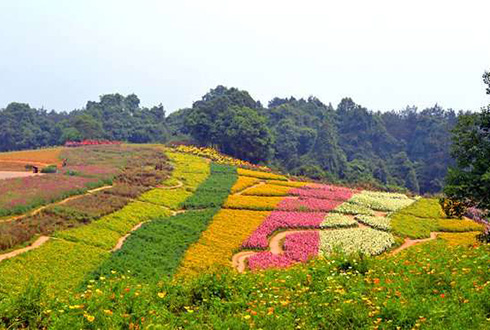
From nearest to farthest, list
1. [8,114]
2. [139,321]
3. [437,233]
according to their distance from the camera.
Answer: [139,321] < [437,233] < [8,114]

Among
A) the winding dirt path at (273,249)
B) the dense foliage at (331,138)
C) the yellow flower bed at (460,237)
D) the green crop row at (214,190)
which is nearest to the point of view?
the winding dirt path at (273,249)

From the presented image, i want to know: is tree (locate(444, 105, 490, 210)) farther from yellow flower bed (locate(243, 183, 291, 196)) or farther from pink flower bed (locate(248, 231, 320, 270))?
yellow flower bed (locate(243, 183, 291, 196))

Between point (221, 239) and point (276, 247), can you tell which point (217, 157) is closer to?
point (221, 239)

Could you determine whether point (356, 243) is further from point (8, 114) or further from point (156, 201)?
point (8, 114)

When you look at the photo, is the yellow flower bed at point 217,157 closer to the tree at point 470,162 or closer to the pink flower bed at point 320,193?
the pink flower bed at point 320,193

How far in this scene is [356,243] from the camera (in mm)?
23578

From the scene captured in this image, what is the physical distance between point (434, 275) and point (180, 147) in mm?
48926

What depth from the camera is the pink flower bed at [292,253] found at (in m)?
19.7

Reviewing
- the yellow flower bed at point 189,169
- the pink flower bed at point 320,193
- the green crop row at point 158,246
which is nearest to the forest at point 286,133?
the yellow flower bed at point 189,169

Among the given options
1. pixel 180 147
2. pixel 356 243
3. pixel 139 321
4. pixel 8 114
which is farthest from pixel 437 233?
pixel 8 114

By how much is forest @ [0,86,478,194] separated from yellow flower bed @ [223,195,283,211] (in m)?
26.9

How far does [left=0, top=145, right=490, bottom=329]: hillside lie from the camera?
24.8 ft

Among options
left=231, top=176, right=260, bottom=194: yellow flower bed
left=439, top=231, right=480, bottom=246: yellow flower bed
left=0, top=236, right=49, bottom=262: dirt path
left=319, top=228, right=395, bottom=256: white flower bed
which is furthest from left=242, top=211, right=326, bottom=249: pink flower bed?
left=0, top=236, right=49, bottom=262: dirt path

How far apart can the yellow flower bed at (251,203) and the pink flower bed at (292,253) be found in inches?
222
